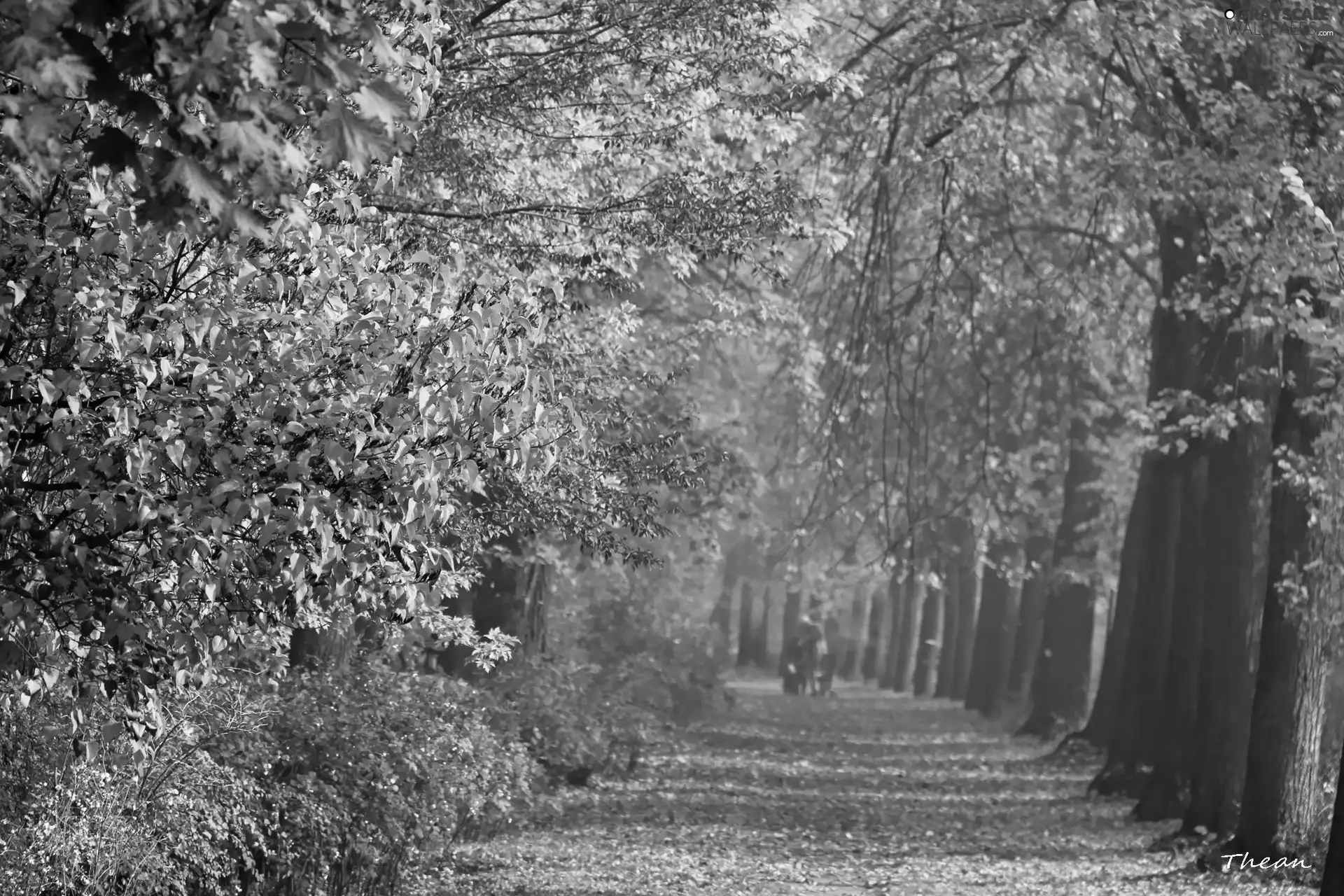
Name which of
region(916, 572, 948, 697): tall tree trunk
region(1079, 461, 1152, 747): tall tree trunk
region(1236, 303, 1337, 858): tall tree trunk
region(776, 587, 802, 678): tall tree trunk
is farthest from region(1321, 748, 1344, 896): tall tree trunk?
region(776, 587, 802, 678): tall tree trunk

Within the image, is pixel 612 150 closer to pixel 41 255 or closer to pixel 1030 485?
pixel 41 255

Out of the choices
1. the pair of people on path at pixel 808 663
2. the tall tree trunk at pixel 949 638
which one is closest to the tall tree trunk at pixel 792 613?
the pair of people on path at pixel 808 663

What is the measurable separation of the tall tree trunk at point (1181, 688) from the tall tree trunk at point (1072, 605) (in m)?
9.22

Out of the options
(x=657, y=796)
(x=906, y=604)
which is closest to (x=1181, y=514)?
(x=657, y=796)

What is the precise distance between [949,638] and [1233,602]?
28879 mm

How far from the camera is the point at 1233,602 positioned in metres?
14.2

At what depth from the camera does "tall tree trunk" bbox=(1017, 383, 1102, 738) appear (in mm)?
25812

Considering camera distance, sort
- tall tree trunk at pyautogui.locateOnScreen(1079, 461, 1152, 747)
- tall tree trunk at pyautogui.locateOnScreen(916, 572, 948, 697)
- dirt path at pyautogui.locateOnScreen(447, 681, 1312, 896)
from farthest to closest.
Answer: tall tree trunk at pyautogui.locateOnScreen(916, 572, 948, 697)
tall tree trunk at pyautogui.locateOnScreen(1079, 461, 1152, 747)
dirt path at pyautogui.locateOnScreen(447, 681, 1312, 896)

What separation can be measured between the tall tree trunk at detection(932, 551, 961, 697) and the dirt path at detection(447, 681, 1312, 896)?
48.2ft

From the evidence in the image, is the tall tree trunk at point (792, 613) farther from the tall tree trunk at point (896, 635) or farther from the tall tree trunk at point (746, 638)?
the tall tree trunk at point (896, 635)

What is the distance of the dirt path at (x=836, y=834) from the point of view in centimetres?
1183

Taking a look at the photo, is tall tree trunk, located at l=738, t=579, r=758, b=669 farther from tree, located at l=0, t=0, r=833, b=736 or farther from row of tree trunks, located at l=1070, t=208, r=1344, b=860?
tree, located at l=0, t=0, r=833, b=736

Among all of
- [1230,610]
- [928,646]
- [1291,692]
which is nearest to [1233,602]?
[1230,610]

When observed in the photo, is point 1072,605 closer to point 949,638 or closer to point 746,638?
point 949,638
